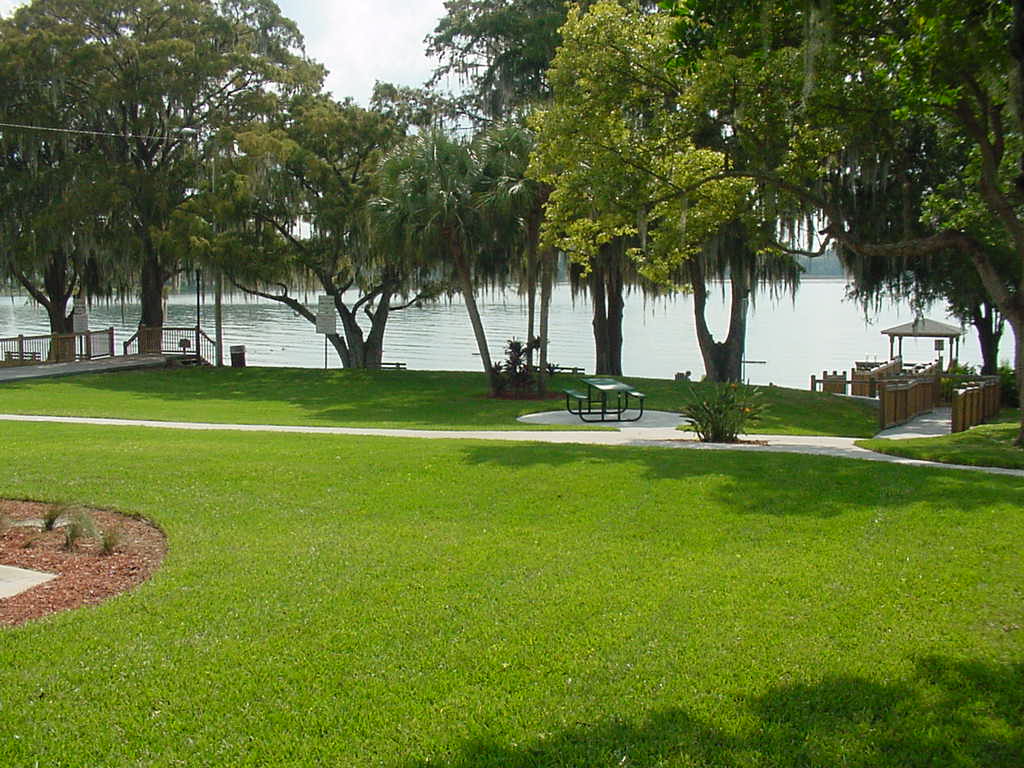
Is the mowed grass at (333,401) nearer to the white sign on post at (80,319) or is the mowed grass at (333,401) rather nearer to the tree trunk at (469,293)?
the tree trunk at (469,293)

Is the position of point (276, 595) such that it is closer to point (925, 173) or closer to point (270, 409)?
point (270, 409)

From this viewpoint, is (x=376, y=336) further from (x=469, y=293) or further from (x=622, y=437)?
(x=622, y=437)

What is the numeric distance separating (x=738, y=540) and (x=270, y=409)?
15226mm

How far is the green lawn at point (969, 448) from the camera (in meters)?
11.1

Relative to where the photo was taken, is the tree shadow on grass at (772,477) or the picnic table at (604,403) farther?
the picnic table at (604,403)

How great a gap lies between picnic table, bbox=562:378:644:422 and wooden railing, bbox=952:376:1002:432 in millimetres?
5447

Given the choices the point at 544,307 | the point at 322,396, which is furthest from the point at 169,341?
the point at 544,307

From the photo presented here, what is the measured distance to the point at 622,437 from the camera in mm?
14500

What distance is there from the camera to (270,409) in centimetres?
2041

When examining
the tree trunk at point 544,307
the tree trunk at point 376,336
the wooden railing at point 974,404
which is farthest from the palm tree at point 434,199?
the wooden railing at point 974,404

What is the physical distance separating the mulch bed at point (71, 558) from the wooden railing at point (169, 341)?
24649mm

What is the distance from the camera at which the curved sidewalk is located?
11.9 m

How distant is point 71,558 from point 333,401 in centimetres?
1627

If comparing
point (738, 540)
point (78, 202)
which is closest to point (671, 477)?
point (738, 540)
